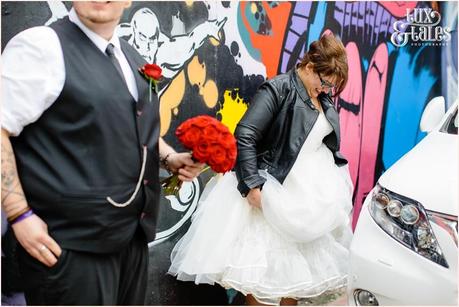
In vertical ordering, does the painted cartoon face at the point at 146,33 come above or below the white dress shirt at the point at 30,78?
below

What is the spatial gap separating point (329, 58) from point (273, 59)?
1222 millimetres

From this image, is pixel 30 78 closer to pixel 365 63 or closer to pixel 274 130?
pixel 274 130

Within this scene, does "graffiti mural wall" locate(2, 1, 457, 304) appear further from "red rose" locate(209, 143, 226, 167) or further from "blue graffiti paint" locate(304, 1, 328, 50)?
"red rose" locate(209, 143, 226, 167)

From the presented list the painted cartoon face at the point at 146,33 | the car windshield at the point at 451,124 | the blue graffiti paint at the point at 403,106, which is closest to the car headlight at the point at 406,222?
the car windshield at the point at 451,124

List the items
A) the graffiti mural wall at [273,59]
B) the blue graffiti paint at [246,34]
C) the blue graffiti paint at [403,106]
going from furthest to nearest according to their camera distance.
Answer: the blue graffiti paint at [403,106]
the blue graffiti paint at [246,34]
the graffiti mural wall at [273,59]

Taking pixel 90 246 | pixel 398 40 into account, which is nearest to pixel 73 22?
pixel 90 246

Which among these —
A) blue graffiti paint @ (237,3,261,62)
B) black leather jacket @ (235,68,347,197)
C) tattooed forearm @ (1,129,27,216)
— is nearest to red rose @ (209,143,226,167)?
tattooed forearm @ (1,129,27,216)

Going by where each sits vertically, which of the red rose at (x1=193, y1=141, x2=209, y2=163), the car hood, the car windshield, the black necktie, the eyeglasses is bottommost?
the car hood

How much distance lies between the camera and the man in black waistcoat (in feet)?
7.50

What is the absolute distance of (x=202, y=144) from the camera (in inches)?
100

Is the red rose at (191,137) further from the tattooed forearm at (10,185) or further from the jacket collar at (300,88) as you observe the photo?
the jacket collar at (300,88)

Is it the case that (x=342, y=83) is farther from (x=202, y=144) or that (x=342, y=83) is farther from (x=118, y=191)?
(x=118, y=191)

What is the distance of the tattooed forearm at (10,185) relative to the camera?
2266mm

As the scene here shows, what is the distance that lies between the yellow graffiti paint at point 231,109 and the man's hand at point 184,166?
5.61 feet
